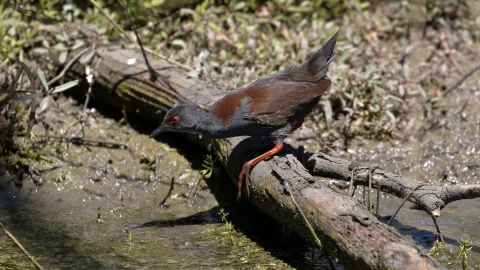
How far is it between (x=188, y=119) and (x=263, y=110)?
26.9 inches

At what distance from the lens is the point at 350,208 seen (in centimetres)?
398

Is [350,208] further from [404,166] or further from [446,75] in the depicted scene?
[446,75]

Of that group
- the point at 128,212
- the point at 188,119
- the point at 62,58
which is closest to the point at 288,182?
the point at 188,119

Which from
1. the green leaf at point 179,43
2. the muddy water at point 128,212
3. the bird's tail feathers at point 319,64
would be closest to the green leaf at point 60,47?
the muddy water at point 128,212

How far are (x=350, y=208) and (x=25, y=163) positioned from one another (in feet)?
11.9

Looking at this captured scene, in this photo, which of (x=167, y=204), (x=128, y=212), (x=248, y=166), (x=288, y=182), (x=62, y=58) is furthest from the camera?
(x=62, y=58)

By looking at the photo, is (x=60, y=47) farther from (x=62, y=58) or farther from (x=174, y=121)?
(x=174, y=121)

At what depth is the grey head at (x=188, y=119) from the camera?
208 inches

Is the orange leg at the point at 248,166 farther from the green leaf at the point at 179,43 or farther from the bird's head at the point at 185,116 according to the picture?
the green leaf at the point at 179,43

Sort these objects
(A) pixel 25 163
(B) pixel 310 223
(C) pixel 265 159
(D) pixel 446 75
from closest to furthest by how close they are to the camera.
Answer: (B) pixel 310 223 < (C) pixel 265 159 < (A) pixel 25 163 < (D) pixel 446 75

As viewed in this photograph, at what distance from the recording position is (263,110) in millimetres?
5109

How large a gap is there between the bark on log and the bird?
0.23 m

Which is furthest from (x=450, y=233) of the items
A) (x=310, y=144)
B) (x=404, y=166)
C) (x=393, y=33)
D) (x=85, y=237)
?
(x=393, y=33)

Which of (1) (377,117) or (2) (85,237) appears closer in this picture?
(2) (85,237)
